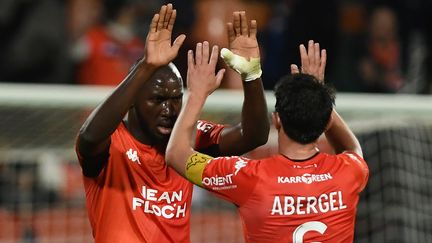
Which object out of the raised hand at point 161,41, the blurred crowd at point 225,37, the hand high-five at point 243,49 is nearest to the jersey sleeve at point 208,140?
the hand high-five at point 243,49

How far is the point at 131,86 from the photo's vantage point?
378cm

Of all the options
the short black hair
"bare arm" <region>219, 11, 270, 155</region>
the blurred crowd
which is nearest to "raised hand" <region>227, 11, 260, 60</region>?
"bare arm" <region>219, 11, 270, 155</region>

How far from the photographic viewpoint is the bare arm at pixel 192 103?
387cm

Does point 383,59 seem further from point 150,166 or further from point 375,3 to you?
point 150,166

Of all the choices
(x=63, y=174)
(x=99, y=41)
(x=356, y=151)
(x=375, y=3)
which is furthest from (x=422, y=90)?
(x=356, y=151)

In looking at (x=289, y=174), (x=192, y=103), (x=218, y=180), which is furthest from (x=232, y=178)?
(x=192, y=103)

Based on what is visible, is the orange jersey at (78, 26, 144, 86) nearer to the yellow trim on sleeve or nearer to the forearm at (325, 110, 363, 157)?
the forearm at (325, 110, 363, 157)

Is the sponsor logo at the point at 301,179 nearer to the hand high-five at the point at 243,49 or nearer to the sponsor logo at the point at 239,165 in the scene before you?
the sponsor logo at the point at 239,165

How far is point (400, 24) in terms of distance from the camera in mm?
10508

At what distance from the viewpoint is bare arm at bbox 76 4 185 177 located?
3768mm

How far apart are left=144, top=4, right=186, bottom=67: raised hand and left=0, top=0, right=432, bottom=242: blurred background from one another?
92.6 inches

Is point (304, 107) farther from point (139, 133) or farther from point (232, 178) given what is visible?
point (139, 133)

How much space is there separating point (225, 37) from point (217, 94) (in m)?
2.39

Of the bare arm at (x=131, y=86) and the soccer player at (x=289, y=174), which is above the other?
the bare arm at (x=131, y=86)
